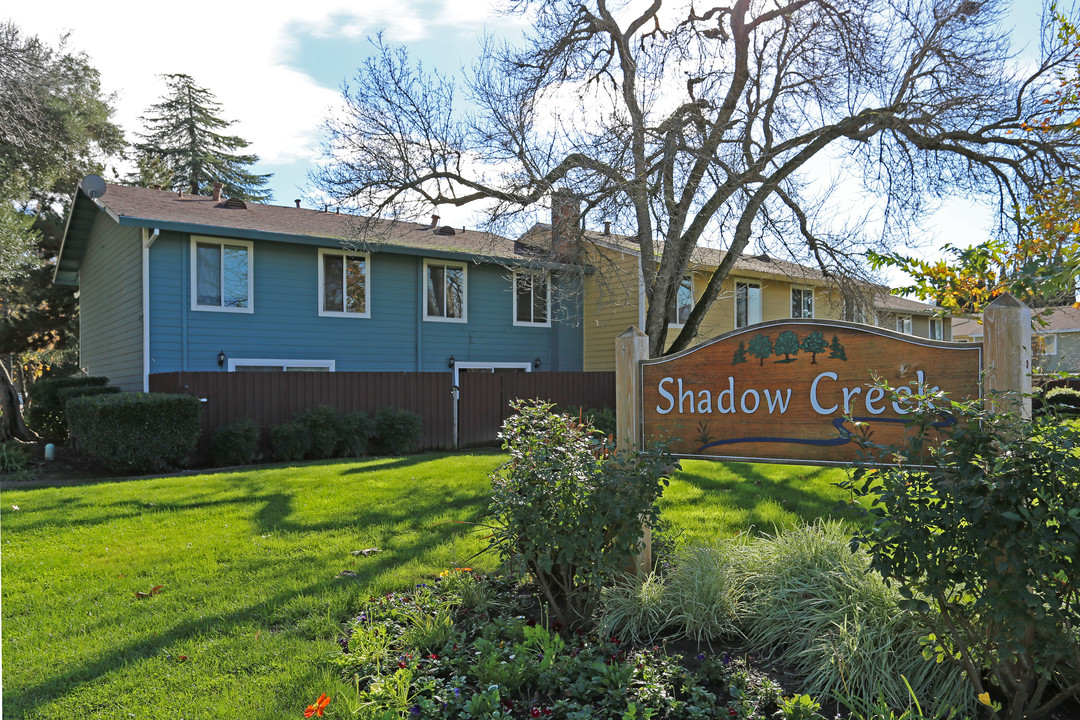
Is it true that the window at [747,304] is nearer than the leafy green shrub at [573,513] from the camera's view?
No

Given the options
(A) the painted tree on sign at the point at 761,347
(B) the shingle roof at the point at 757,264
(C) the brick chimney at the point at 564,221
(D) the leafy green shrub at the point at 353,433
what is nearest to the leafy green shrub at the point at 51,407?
(D) the leafy green shrub at the point at 353,433

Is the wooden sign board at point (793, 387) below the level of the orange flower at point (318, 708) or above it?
above

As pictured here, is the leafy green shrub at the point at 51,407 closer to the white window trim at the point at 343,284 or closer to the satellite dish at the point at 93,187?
the satellite dish at the point at 93,187

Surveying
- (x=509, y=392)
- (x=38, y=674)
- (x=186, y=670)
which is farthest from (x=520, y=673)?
(x=509, y=392)

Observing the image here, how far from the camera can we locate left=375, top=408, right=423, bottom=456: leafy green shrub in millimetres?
13117

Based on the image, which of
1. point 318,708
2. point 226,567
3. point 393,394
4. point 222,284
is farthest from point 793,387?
point 222,284

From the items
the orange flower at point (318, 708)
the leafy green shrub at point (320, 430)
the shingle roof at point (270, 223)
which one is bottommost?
the orange flower at point (318, 708)

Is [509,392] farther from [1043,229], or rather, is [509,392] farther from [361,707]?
[361,707]

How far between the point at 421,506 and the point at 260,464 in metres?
6.07

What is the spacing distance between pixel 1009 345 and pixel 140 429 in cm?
1115

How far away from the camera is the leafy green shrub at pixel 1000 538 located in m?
2.26

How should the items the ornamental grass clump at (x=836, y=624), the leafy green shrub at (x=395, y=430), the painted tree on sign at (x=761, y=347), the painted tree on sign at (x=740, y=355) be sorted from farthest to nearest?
the leafy green shrub at (x=395, y=430), the painted tree on sign at (x=740, y=355), the painted tree on sign at (x=761, y=347), the ornamental grass clump at (x=836, y=624)

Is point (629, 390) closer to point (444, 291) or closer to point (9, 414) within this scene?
point (444, 291)

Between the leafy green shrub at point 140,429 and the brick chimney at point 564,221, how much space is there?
649 centimetres
